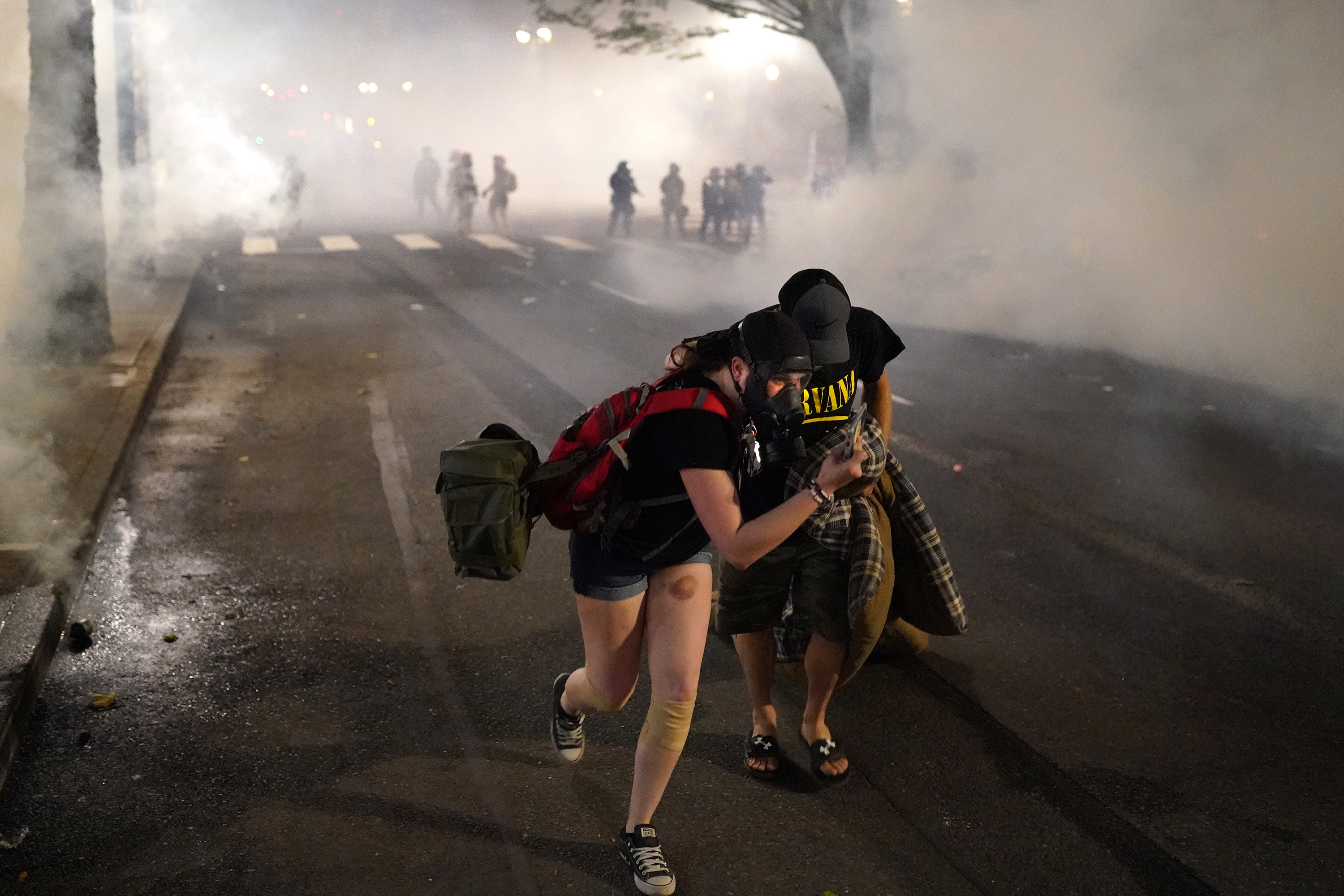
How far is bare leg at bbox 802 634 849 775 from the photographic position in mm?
3109

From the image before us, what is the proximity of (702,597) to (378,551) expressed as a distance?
2.72m

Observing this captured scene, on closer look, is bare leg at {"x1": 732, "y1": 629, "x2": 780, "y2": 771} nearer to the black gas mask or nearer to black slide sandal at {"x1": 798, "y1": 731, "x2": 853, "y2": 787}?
black slide sandal at {"x1": 798, "y1": 731, "x2": 853, "y2": 787}

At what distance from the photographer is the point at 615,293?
13.8 meters

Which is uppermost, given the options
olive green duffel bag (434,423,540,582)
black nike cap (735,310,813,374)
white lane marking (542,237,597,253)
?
black nike cap (735,310,813,374)

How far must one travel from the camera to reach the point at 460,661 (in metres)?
A: 3.87

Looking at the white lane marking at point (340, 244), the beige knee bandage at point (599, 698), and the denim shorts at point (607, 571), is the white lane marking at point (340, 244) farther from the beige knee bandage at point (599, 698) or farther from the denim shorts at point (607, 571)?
the denim shorts at point (607, 571)

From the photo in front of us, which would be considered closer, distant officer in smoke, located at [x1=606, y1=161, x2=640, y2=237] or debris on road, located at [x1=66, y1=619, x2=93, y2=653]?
debris on road, located at [x1=66, y1=619, x2=93, y2=653]

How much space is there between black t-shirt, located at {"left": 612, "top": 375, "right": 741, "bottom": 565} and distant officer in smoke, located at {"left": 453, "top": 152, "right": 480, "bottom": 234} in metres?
20.8

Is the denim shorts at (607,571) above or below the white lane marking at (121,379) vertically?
above

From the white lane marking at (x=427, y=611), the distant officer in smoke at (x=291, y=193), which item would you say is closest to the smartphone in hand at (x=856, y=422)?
the white lane marking at (x=427, y=611)

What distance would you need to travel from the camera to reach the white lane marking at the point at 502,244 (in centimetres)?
1897

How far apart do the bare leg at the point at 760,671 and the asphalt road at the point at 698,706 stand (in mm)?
147

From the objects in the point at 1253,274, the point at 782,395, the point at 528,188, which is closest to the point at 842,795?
the point at 782,395

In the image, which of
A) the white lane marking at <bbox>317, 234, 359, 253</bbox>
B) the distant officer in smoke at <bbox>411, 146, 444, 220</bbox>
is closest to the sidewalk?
the white lane marking at <bbox>317, 234, 359, 253</bbox>
